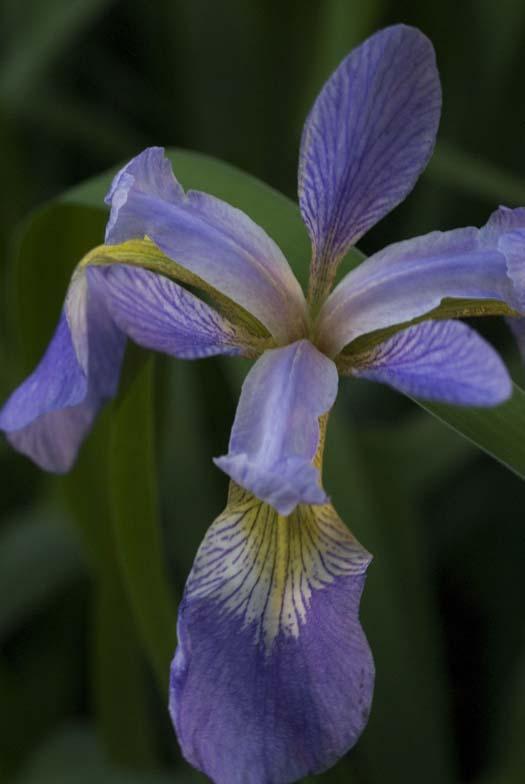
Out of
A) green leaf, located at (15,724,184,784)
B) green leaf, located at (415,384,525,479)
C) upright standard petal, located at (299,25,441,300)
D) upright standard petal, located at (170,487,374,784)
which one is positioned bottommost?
green leaf, located at (15,724,184,784)

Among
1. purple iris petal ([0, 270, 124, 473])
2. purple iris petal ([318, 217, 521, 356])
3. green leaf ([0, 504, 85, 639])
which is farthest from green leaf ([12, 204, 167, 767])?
purple iris petal ([318, 217, 521, 356])

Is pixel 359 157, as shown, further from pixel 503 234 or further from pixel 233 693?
pixel 233 693

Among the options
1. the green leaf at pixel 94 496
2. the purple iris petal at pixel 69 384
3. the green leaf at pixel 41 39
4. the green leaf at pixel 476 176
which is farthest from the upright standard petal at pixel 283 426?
the green leaf at pixel 41 39

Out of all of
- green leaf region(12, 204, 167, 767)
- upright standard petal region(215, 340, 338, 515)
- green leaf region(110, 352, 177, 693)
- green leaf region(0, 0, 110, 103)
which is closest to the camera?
upright standard petal region(215, 340, 338, 515)

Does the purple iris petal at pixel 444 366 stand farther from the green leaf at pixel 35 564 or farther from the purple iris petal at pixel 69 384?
the green leaf at pixel 35 564

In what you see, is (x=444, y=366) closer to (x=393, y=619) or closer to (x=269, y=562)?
(x=269, y=562)

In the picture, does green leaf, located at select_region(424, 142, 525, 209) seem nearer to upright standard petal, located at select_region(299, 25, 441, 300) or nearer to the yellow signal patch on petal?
upright standard petal, located at select_region(299, 25, 441, 300)
